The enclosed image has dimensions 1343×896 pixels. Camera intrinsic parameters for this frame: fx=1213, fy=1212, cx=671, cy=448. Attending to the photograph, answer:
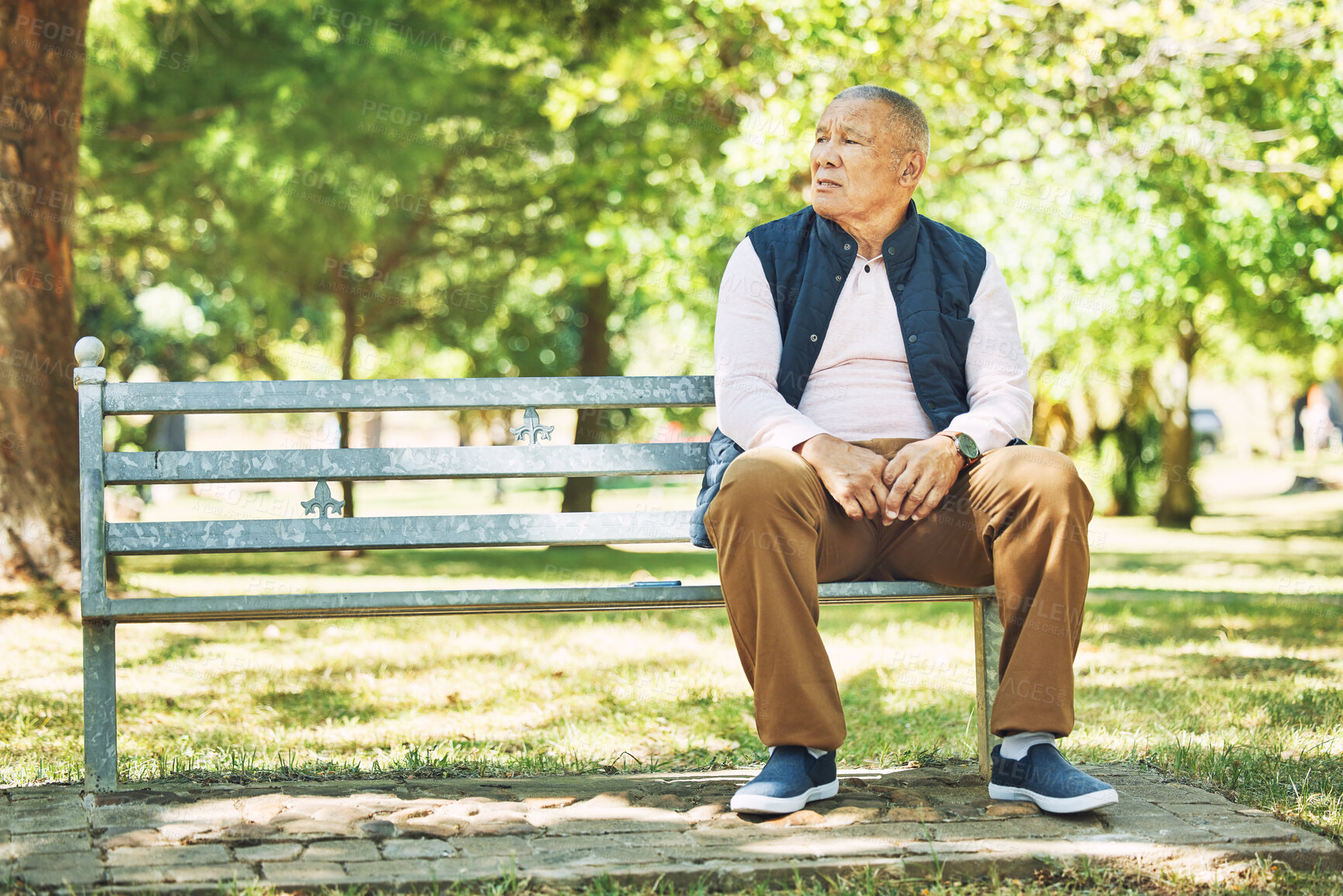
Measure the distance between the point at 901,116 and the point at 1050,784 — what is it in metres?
1.72

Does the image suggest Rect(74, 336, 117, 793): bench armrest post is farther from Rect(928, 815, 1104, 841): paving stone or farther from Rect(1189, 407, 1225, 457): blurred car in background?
Rect(1189, 407, 1225, 457): blurred car in background

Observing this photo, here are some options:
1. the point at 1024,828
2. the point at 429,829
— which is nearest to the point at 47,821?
the point at 429,829

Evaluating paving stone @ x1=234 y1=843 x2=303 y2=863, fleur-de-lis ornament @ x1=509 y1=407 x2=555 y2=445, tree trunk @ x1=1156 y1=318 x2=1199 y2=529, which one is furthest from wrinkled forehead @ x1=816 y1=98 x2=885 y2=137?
tree trunk @ x1=1156 y1=318 x2=1199 y2=529

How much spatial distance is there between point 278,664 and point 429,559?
24.4 feet

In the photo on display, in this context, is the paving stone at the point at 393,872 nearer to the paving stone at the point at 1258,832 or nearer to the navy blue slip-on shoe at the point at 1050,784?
the navy blue slip-on shoe at the point at 1050,784

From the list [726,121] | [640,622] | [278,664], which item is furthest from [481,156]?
[278,664]

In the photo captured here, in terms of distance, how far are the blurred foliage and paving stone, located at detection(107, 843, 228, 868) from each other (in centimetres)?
553

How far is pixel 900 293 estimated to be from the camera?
10.5 feet

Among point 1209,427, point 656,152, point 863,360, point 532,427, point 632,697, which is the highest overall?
point 656,152

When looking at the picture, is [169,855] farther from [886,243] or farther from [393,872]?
[886,243]

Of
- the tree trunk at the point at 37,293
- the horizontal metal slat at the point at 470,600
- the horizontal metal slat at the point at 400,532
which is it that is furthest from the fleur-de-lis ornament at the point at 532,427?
the tree trunk at the point at 37,293

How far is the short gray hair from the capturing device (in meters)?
3.20

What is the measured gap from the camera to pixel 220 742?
384 centimetres

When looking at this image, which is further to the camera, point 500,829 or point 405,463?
point 405,463
